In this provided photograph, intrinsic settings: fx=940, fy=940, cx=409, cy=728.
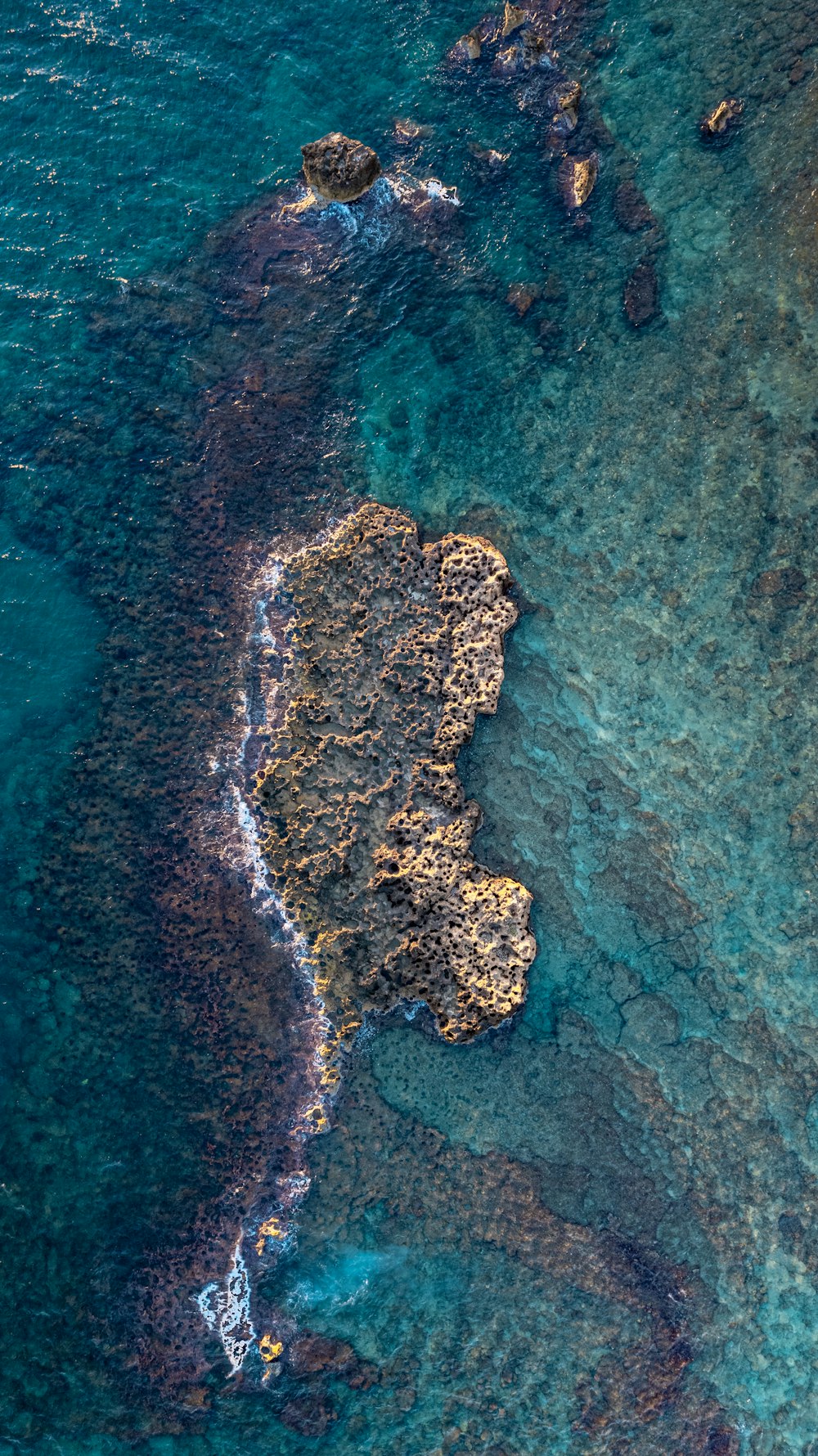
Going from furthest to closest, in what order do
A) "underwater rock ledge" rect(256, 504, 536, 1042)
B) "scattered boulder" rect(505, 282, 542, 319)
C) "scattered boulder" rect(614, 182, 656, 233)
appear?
1. "scattered boulder" rect(505, 282, 542, 319)
2. "scattered boulder" rect(614, 182, 656, 233)
3. "underwater rock ledge" rect(256, 504, 536, 1042)

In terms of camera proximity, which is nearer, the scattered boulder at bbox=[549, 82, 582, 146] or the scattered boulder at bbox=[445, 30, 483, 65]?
the scattered boulder at bbox=[549, 82, 582, 146]

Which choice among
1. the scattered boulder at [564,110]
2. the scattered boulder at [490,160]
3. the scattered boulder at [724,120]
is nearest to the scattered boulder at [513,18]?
the scattered boulder at [564,110]

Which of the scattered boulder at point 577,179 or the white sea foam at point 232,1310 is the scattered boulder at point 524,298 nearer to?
the scattered boulder at point 577,179

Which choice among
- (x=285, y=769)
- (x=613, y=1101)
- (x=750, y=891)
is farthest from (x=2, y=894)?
(x=750, y=891)

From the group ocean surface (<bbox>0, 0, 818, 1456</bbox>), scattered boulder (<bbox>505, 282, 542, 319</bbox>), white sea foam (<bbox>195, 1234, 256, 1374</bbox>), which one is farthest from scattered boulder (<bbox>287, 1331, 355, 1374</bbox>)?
scattered boulder (<bbox>505, 282, 542, 319</bbox>)

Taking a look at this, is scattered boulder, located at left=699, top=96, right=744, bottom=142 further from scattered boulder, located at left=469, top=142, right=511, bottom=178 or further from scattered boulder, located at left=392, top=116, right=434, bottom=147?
scattered boulder, located at left=392, top=116, right=434, bottom=147

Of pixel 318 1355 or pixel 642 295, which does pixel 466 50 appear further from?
pixel 318 1355
